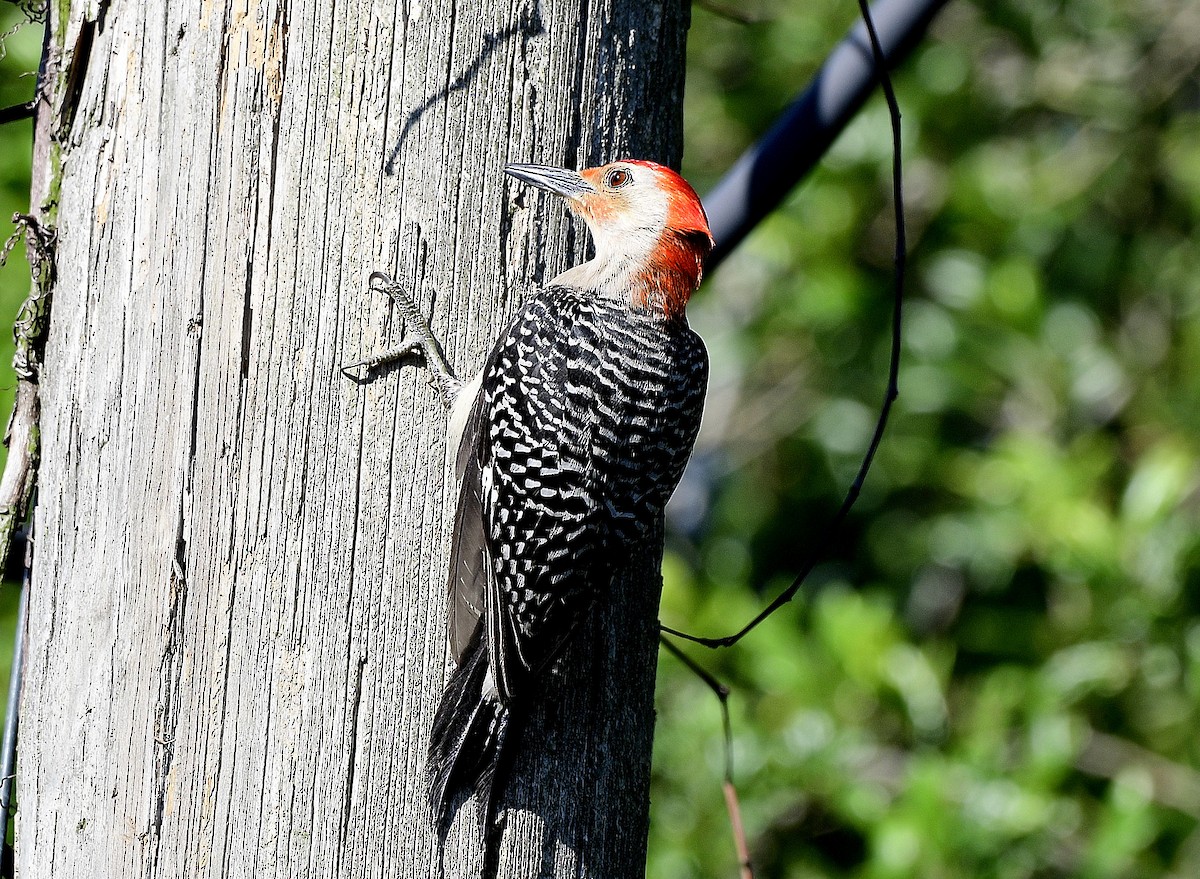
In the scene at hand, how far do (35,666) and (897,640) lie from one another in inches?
142

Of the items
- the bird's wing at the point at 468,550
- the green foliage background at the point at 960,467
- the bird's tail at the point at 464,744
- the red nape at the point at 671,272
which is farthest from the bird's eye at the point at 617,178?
the green foliage background at the point at 960,467

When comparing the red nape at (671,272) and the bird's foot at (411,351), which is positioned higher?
the red nape at (671,272)

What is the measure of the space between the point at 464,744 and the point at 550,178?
109cm

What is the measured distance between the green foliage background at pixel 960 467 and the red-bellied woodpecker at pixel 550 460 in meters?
2.10

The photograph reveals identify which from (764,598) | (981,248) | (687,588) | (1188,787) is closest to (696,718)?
(687,588)

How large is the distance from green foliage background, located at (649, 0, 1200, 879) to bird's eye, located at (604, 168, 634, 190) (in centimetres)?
185

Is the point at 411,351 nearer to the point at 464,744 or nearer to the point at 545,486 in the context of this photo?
the point at 545,486

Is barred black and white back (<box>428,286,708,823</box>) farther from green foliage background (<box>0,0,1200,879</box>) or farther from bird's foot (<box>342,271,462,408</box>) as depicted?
green foliage background (<box>0,0,1200,879</box>)

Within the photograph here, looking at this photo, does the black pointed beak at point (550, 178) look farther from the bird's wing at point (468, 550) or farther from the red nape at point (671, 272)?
the red nape at point (671, 272)

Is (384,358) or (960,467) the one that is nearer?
(384,358)

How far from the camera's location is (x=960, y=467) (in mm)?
6023

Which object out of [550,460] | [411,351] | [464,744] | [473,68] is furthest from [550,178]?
[464,744]

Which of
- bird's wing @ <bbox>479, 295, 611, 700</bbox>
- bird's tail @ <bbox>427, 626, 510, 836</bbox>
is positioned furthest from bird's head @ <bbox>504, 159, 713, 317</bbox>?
bird's tail @ <bbox>427, 626, 510, 836</bbox>

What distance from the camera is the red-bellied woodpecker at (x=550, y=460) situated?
7.80ft
